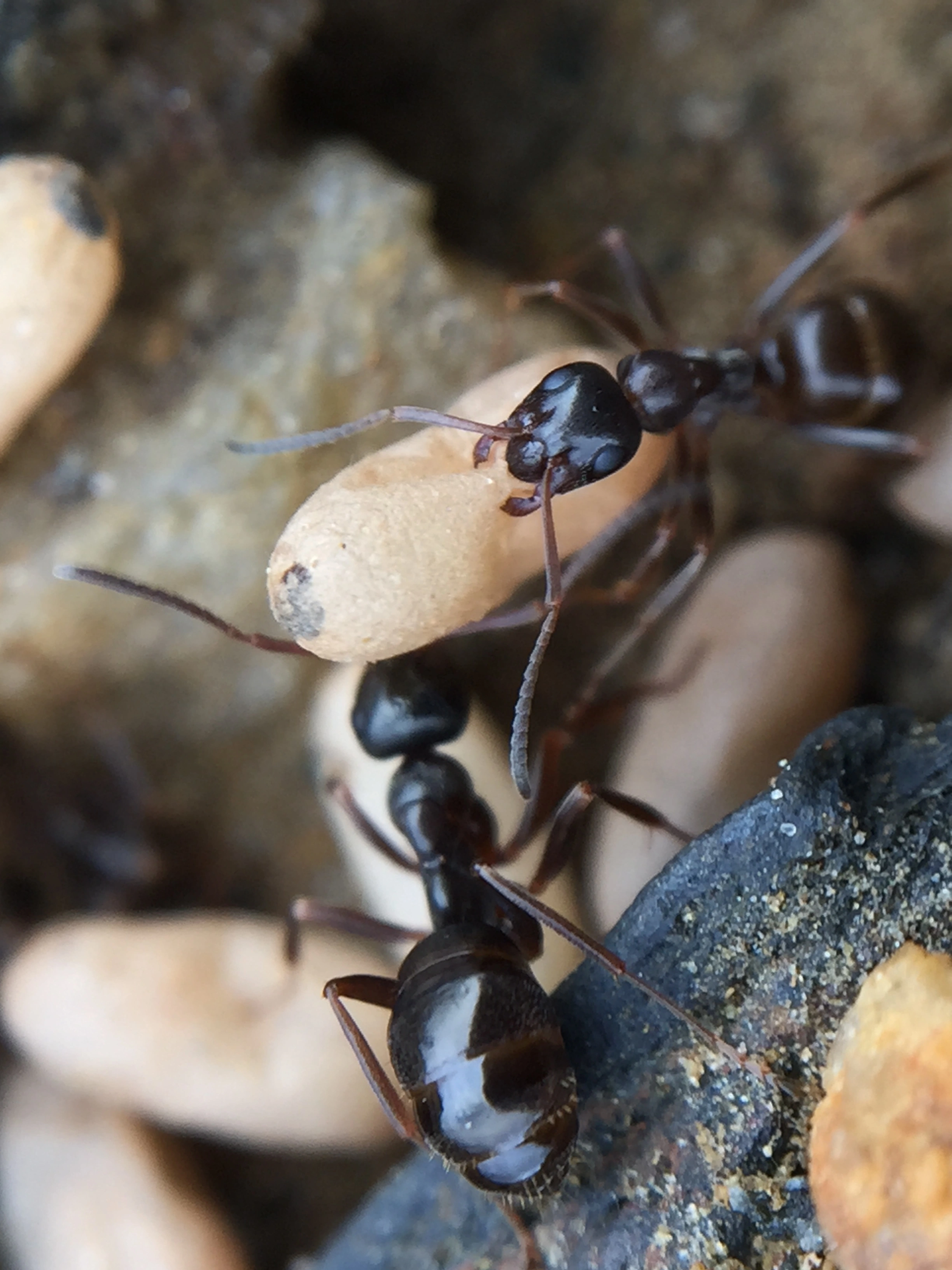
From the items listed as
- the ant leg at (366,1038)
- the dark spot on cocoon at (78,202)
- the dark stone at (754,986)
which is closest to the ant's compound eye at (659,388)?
the dark stone at (754,986)

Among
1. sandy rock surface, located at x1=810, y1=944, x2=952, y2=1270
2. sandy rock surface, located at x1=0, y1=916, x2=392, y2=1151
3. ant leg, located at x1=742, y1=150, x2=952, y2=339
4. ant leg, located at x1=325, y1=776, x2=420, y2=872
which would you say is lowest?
sandy rock surface, located at x1=0, y1=916, x2=392, y2=1151

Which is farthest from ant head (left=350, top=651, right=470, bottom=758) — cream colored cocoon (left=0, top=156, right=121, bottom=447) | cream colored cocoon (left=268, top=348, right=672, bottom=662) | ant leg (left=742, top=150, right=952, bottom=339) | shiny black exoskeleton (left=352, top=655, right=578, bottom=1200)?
ant leg (left=742, top=150, right=952, bottom=339)

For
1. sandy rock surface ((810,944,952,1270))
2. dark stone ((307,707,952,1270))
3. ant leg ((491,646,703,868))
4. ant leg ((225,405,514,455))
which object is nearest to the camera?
sandy rock surface ((810,944,952,1270))

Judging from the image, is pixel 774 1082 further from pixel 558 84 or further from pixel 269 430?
pixel 558 84

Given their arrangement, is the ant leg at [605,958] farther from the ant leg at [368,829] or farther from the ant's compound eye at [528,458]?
the ant's compound eye at [528,458]

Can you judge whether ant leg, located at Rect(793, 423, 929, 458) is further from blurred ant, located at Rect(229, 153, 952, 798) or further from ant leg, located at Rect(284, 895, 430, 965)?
ant leg, located at Rect(284, 895, 430, 965)

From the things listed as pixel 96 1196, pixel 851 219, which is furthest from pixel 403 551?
pixel 96 1196

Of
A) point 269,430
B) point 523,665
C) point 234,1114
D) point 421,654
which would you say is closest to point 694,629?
point 523,665
